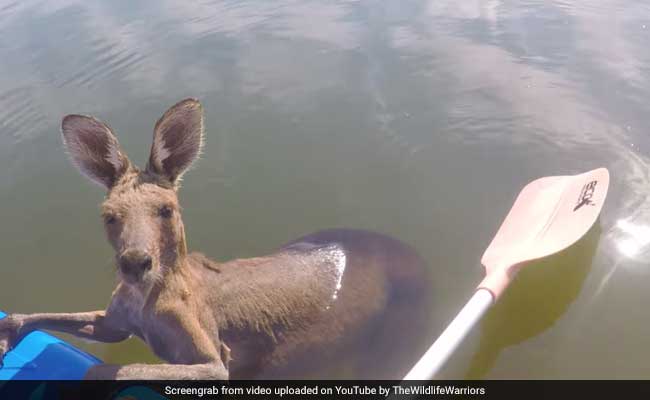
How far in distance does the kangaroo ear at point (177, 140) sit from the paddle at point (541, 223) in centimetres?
264

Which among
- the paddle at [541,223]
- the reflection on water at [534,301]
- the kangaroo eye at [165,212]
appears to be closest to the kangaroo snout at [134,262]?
the kangaroo eye at [165,212]

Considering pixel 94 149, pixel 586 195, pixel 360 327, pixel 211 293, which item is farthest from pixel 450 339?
pixel 94 149

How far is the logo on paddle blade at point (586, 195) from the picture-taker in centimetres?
554

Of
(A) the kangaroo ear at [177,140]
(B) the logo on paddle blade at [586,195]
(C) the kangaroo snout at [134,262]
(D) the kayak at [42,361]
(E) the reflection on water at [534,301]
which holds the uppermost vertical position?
(A) the kangaroo ear at [177,140]

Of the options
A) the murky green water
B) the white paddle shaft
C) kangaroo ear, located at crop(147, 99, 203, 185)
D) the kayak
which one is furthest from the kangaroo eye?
the murky green water

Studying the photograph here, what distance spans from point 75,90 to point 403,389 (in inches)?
314

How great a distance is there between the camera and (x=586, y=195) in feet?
18.4

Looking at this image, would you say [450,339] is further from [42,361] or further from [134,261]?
[42,361]

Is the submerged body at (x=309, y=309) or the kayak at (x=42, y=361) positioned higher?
the kayak at (x=42, y=361)

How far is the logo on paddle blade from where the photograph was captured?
18.2 feet

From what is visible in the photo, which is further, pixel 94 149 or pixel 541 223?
pixel 541 223

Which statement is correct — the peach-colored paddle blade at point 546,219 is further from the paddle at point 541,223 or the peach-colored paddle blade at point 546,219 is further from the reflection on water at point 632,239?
the reflection on water at point 632,239

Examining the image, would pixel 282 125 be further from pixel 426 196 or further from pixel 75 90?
pixel 75 90

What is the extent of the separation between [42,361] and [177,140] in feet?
6.62
